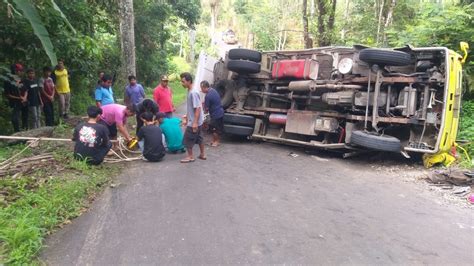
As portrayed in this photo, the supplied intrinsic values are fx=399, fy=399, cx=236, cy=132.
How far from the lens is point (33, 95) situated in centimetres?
835

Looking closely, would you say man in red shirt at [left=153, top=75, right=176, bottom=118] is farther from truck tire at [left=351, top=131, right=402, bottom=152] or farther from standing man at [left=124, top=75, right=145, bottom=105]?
truck tire at [left=351, top=131, right=402, bottom=152]

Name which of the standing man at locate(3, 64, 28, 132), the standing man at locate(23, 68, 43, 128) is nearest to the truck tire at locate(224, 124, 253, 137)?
the standing man at locate(23, 68, 43, 128)

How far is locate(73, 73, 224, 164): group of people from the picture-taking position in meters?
6.05

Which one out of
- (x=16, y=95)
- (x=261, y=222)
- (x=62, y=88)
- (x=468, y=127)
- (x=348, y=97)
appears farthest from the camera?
(x=62, y=88)

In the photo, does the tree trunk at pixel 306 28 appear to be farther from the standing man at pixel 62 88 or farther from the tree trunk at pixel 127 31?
the standing man at pixel 62 88

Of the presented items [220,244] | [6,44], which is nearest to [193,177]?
[220,244]

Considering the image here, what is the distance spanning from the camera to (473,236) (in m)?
4.12

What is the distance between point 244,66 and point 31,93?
14.8 feet

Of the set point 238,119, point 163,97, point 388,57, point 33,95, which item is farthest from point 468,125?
point 33,95

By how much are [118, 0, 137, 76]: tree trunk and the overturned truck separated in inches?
152

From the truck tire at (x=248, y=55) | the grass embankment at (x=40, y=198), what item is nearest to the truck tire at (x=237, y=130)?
the truck tire at (x=248, y=55)

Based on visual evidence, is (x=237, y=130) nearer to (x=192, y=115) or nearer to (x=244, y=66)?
(x=244, y=66)

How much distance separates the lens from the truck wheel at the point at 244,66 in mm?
8727

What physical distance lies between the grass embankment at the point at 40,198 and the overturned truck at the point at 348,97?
12.1ft
